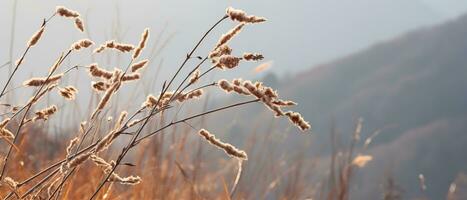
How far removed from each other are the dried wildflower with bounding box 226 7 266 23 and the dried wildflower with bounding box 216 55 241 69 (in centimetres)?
5

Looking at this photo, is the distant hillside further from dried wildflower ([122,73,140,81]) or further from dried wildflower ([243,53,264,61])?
dried wildflower ([243,53,264,61])

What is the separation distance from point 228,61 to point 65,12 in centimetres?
27

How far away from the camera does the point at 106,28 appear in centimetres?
245

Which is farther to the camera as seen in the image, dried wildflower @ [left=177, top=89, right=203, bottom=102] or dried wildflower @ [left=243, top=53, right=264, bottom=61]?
dried wildflower @ [left=177, top=89, right=203, bottom=102]

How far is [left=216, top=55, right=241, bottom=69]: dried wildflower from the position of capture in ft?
3.40

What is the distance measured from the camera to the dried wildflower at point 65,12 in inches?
44.2

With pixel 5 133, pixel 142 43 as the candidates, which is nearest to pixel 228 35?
pixel 142 43

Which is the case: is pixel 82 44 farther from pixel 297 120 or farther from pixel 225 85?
pixel 297 120

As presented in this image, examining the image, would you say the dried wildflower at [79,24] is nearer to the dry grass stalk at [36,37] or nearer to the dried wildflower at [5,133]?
the dry grass stalk at [36,37]

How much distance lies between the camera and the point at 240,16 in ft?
3.38

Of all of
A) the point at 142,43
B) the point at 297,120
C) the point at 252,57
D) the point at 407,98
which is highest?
the point at 407,98

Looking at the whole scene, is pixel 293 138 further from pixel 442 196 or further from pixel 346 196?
pixel 346 196

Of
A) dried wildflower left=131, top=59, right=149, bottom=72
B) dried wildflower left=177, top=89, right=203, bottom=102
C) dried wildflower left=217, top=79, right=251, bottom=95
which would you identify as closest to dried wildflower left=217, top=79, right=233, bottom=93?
dried wildflower left=217, top=79, right=251, bottom=95

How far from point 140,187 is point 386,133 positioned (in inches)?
2696
